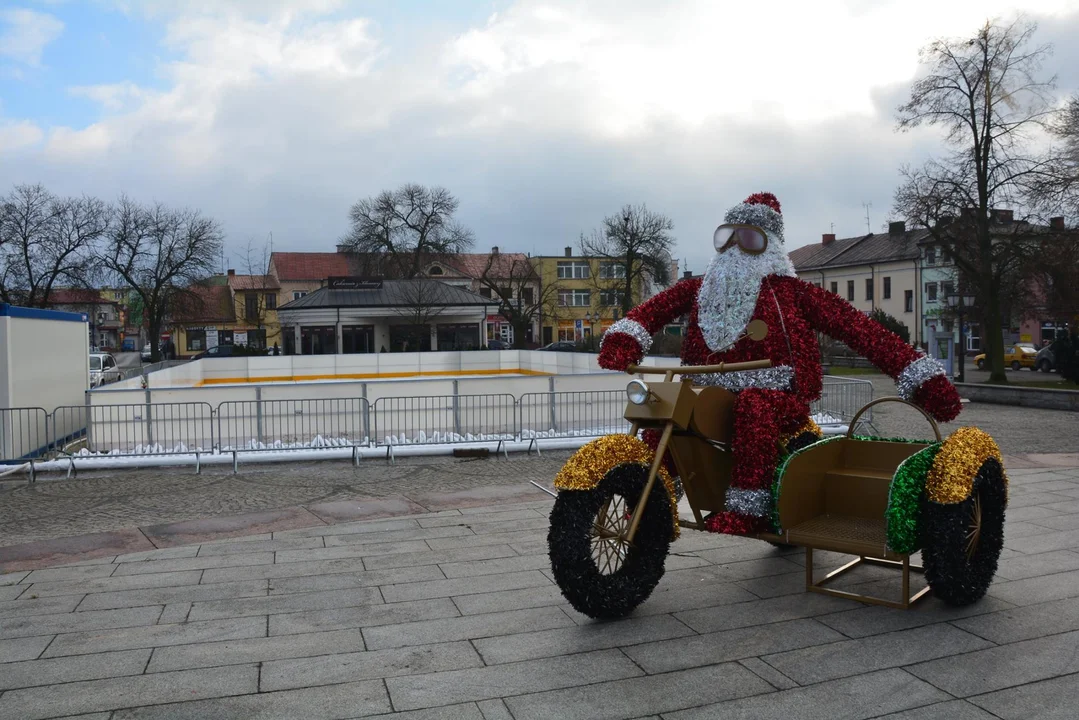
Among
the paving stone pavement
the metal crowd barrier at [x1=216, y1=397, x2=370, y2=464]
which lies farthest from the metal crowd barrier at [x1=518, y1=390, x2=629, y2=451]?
the paving stone pavement

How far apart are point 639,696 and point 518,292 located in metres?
59.0

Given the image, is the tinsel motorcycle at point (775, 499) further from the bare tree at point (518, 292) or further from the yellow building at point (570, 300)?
the yellow building at point (570, 300)

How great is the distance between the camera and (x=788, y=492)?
5250 millimetres

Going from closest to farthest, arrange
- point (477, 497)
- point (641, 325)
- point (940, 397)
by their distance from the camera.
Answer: point (940, 397)
point (641, 325)
point (477, 497)

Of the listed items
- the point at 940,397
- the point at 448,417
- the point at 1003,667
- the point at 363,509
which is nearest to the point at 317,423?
the point at 448,417

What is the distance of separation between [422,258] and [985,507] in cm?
6055

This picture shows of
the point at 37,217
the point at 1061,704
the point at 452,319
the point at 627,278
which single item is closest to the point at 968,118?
the point at 627,278

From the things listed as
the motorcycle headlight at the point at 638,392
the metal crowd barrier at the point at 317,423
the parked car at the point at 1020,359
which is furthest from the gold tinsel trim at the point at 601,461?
the parked car at the point at 1020,359

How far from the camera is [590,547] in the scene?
4.83 m

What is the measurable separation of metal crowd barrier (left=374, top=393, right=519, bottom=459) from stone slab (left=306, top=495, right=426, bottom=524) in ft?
14.6

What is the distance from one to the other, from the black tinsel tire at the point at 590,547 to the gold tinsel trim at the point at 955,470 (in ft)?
4.92

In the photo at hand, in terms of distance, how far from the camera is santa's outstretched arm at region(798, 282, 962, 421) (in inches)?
210

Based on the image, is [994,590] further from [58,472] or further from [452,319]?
[452,319]

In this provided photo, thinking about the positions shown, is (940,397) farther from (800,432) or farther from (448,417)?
(448,417)
